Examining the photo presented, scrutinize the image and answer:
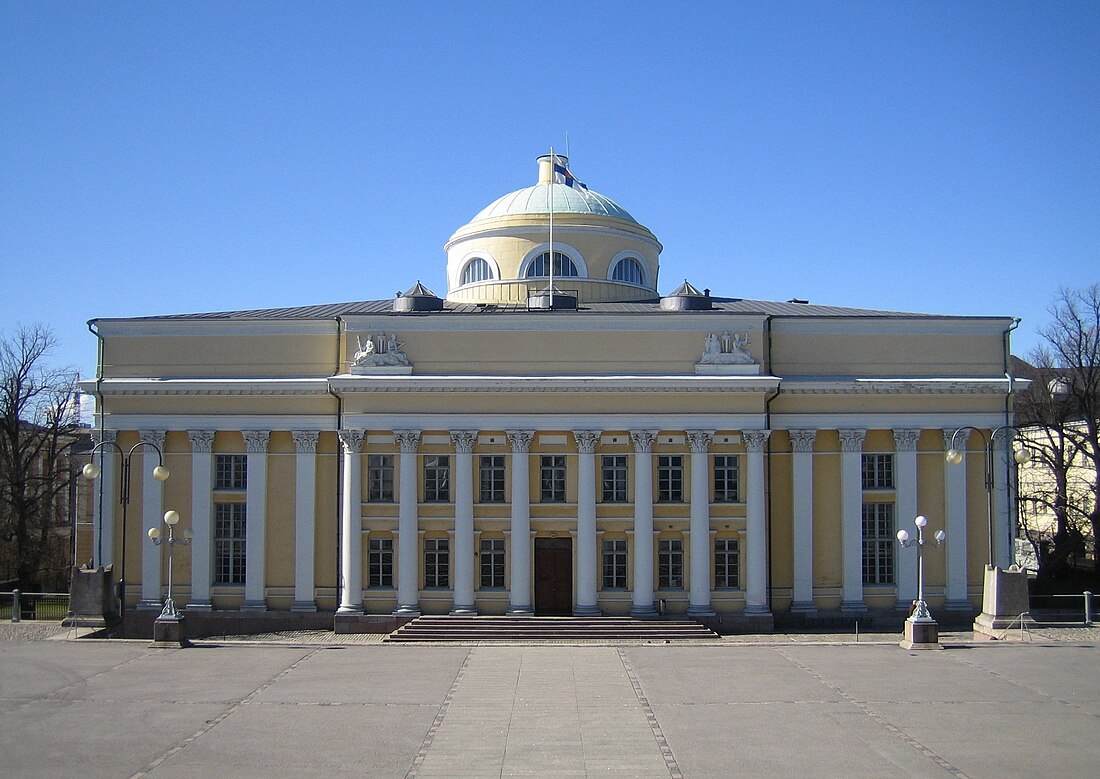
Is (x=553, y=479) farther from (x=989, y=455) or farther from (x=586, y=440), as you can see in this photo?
(x=989, y=455)

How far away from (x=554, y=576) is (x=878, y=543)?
11337 millimetres

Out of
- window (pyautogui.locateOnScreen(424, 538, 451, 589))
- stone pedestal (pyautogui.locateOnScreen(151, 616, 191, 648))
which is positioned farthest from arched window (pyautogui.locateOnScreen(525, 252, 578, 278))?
stone pedestal (pyautogui.locateOnScreen(151, 616, 191, 648))

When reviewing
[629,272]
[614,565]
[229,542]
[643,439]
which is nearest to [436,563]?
[614,565]

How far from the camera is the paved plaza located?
2038 centimetres

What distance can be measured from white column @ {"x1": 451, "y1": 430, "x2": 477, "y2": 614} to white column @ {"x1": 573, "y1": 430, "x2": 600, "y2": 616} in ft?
11.5

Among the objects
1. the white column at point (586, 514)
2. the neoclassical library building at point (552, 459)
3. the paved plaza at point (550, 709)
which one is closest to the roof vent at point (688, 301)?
the neoclassical library building at point (552, 459)

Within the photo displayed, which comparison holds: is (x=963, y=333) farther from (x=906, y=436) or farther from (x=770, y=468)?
(x=770, y=468)

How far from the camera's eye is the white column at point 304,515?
125 ft

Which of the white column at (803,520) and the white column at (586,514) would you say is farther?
the white column at (803,520)

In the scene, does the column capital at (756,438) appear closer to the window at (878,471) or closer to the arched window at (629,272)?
the window at (878,471)

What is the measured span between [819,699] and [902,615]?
45.7 feet

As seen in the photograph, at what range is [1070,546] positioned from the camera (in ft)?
169

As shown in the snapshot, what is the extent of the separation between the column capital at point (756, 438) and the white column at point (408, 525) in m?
10.9

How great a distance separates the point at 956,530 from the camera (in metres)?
38.7
